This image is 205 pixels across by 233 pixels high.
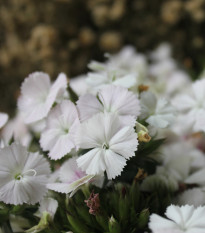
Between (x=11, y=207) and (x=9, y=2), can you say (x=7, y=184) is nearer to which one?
(x=11, y=207)

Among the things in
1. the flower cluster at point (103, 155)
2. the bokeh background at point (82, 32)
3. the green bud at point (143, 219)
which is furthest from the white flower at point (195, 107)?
the bokeh background at point (82, 32)

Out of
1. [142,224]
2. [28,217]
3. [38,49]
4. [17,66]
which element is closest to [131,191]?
[142,224]

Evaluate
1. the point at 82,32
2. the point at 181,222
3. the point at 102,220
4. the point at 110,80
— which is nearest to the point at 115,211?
the point at 102,220

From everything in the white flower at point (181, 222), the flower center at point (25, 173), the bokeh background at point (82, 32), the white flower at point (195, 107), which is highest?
the bokeh background at point (82, 32)

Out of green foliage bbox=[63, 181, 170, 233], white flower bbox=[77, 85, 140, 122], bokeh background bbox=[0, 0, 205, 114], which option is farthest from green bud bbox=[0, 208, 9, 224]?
bokeh background bbox=[0, 0, 205, 114]

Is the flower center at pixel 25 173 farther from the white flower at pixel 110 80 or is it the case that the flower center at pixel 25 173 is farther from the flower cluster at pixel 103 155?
the white flower at pixel 110 80

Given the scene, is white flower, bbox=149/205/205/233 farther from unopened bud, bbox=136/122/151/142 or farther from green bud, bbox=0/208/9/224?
green bud, bbox=0/208/9/224

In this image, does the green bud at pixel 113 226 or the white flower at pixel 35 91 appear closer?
the green bud at pixel 113 226
